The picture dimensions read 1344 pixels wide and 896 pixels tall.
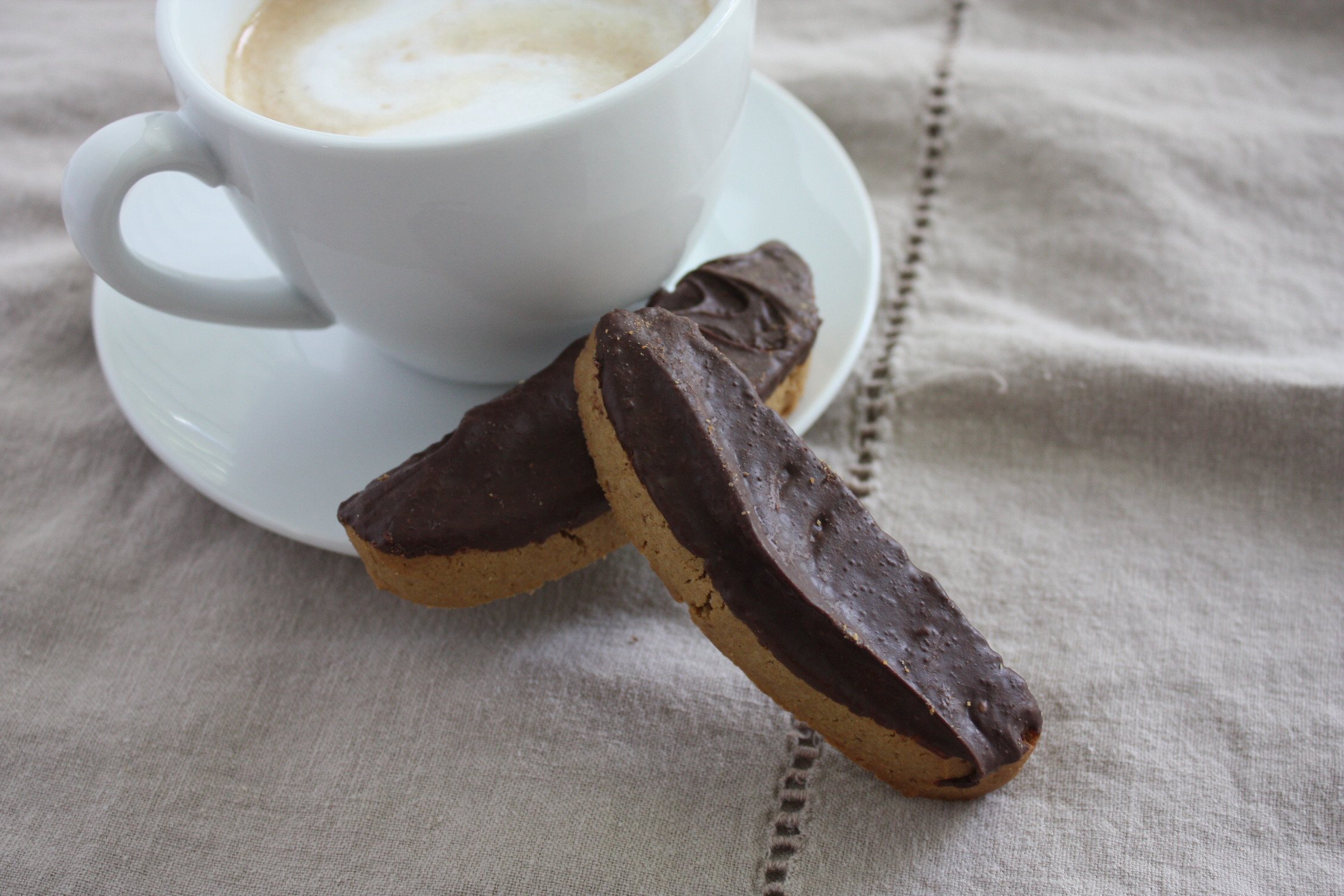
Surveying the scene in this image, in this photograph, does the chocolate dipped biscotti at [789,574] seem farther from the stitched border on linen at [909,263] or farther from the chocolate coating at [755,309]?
the stitched border on linen at [909,263]

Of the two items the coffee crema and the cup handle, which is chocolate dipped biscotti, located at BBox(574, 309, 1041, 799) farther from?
the cup handle

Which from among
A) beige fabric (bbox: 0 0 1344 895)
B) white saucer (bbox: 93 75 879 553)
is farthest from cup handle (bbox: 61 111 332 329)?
beige fabric (bbox: 0 0 1344 895)

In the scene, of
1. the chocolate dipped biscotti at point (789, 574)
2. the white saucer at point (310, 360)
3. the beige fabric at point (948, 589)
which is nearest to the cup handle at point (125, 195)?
the white saucer at point (310, 360)

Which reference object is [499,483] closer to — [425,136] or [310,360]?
[425,136]

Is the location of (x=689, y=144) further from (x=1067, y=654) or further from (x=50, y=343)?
(x=50, y=343)

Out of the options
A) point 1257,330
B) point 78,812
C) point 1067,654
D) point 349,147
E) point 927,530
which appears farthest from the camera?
point 1257,330

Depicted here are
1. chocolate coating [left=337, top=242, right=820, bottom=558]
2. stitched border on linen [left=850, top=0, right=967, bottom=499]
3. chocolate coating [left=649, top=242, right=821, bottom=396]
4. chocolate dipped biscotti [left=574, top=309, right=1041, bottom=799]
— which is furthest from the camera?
stitched border on linen [left=850, top=0, right=967, bottom=499]

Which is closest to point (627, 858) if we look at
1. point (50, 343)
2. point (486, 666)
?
point (486, 666)
